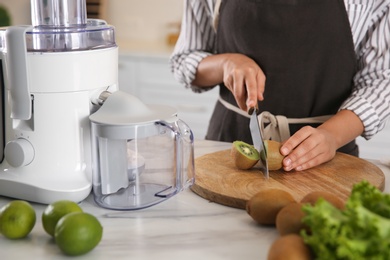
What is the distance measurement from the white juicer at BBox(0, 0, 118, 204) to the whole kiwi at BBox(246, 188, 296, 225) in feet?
0.97

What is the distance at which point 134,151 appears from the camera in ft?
3.62

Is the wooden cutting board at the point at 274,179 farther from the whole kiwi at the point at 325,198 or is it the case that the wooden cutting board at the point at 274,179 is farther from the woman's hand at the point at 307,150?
the whole kiwi at the point at 325,198

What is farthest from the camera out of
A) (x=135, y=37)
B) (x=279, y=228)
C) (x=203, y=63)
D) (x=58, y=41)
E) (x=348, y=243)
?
(x=135, y=37)

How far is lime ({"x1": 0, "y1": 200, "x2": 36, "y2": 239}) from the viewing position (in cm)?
93

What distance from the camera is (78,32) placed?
108 cm

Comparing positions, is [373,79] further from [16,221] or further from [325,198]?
[16,221]

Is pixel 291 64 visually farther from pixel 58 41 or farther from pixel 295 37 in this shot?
pixel 58 41

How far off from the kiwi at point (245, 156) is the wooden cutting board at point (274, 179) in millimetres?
12

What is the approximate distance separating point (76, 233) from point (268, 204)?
11.4 inches

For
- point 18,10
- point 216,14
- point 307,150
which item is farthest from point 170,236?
point 18,10

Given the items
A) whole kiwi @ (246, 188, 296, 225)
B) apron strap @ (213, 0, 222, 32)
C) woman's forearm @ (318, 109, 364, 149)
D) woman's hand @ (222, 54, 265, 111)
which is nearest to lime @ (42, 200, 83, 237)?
whole kiwi @ (246, 188, 296, 225)

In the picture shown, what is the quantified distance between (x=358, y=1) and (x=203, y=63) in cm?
41

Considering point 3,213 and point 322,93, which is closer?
point 3,213

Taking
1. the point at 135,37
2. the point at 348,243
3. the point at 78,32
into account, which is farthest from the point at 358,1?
the point at 135,37
